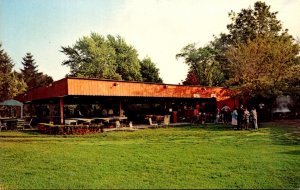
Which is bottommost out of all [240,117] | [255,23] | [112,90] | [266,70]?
[240,117]

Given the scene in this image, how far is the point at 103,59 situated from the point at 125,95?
29793mm

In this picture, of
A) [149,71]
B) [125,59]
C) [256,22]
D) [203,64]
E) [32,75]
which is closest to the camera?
[256,22]

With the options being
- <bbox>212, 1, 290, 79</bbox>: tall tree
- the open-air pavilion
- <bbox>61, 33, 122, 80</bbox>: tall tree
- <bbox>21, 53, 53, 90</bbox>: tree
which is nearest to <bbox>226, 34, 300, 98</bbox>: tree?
the open-air pavilion

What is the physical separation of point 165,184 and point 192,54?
49.4m

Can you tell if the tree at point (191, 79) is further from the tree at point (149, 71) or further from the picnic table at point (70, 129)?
the picnic table at point (70, 129)

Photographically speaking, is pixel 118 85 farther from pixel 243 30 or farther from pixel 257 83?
pixel 243 30

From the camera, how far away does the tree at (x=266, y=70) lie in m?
25.5

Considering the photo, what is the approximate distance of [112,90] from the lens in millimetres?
22859

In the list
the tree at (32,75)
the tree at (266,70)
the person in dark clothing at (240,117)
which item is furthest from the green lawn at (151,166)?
the tree at (32,75)

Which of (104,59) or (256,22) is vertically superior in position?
(256,22)

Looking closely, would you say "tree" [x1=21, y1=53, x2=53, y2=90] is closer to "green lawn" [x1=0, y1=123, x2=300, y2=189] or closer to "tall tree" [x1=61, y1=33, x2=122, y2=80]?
"tall tree" [x1=61, y1=33, x2=122, y2=80]

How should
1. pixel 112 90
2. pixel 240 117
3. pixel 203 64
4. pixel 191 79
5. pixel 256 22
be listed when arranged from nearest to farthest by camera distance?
pixel 240 117 → pixel 112 90 → pixel 256 22 → pixel 191 79 → pixel 203 64

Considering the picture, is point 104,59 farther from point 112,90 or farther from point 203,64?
point 112,90

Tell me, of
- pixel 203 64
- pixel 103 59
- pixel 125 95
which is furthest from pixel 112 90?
pixel 203 64
